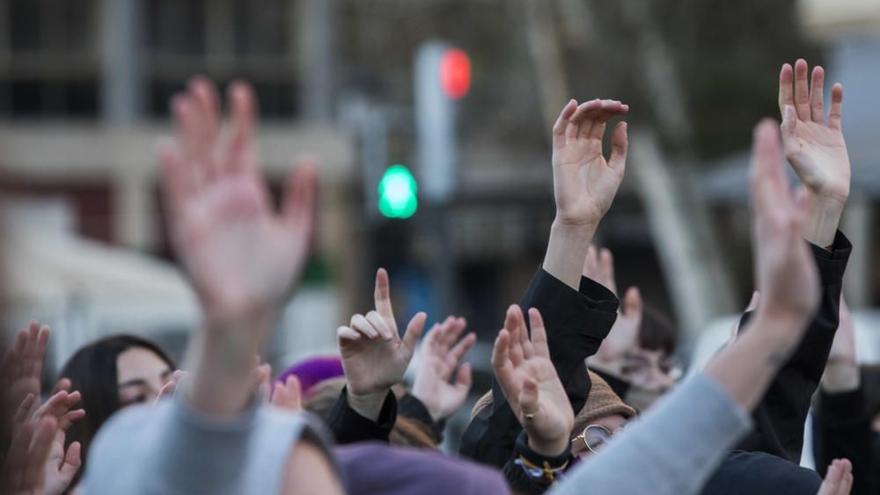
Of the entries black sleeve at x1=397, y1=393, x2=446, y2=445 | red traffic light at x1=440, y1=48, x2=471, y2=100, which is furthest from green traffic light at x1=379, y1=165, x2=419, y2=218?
black sleeve at x1=397, y1=393, x2=446, y2=445

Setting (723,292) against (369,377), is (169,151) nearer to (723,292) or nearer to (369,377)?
(369,377)

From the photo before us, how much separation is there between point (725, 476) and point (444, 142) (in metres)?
8.99

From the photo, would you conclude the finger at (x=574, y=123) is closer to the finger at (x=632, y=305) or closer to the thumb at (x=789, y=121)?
the thumb at (x=789, y=121)

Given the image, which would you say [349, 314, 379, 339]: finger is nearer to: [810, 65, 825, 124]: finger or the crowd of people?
the crowd of people

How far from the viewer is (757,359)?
208cm

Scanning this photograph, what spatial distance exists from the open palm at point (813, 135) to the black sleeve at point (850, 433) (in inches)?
49.0

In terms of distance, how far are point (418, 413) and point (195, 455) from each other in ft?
7.46

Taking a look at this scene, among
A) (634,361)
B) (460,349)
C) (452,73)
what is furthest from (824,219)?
(452,73)

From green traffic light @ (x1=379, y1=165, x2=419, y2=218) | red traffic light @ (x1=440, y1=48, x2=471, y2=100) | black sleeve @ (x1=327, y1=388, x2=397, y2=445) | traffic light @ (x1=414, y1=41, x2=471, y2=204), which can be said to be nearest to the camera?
black sleeve @ (x1=327, y1=388, x2=397, y2=445)

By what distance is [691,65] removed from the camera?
22609 mm

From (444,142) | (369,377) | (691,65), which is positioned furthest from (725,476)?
(691,65)

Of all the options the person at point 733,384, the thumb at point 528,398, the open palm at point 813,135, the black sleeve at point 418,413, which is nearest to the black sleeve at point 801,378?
the open palm at point 813,135

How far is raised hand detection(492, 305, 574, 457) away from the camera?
260 cm

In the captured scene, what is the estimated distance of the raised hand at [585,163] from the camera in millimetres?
3090
